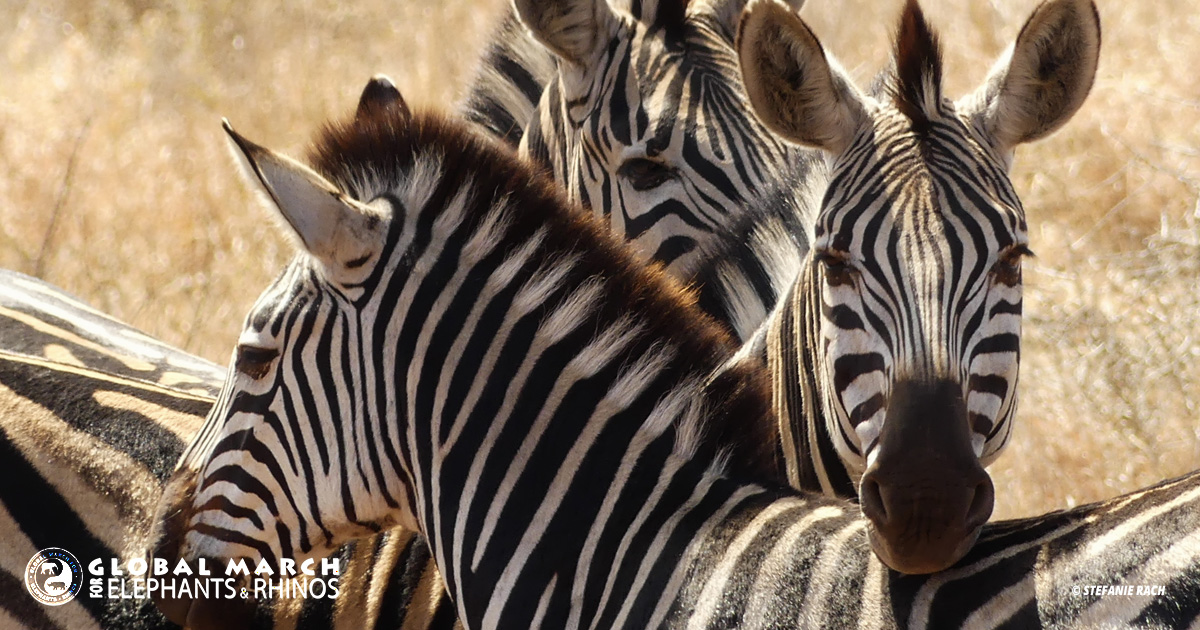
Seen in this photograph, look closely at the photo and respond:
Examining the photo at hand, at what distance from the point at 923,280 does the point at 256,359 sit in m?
1.82

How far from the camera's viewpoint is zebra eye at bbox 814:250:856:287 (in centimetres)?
324

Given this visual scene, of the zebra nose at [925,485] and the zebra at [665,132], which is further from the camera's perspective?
the zebra at [665,132]

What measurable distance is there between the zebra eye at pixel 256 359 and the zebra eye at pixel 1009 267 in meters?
1.96

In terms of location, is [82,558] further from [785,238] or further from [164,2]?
[164,2]

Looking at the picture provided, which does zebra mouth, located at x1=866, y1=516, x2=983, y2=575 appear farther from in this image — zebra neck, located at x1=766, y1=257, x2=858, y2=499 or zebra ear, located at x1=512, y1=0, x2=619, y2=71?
zebra ear, located at x1=512, y1=0, x2=619, y2=71

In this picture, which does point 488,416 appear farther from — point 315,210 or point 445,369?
point 315,210

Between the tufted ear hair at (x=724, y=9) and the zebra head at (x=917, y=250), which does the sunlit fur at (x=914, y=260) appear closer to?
the zebra head at (x=917, y=250)

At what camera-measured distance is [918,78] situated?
3363 millimetres

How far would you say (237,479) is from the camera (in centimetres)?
330

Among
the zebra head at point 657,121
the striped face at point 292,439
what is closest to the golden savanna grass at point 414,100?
the zebra head at point 657,121

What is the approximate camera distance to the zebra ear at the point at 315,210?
300cm

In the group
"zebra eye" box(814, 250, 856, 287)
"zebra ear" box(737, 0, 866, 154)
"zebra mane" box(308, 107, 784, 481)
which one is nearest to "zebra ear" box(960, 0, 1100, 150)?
"zebra ear" box(737, 0, 866, 154)

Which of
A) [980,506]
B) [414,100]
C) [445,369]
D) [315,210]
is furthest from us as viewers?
[414,100]

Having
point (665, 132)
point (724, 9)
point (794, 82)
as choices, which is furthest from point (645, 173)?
point (794, 82)
